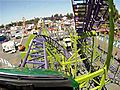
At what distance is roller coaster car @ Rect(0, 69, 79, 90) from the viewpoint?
2645mm

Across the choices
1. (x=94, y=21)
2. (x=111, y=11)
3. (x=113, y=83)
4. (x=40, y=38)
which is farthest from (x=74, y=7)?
(x=111, y=11)

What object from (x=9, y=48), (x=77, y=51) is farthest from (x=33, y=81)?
(x=9, y=48)

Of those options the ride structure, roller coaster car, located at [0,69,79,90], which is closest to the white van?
the ride structure

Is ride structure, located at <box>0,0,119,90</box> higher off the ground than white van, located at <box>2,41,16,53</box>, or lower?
higher

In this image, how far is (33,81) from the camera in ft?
8.72

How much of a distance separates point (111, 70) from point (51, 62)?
3.48m

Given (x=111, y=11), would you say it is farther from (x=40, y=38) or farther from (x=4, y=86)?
(x=40, y=38)

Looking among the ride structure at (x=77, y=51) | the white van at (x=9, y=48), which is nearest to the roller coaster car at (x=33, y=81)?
the ride structure at (x=77, y=51)

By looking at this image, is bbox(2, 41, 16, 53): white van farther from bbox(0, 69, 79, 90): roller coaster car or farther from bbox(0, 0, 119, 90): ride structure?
bbox(0, 69, 79, 90): roller coaster car

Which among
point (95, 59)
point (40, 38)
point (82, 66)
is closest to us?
point (40, 38)

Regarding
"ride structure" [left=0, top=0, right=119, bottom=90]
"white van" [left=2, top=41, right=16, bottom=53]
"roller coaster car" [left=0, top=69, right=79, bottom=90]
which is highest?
"roller coaster car" [left=0, top=69, right=79, bottom=90]

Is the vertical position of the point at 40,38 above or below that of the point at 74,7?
below

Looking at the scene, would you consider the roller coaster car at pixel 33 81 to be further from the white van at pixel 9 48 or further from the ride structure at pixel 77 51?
the white van at pixel 9 48

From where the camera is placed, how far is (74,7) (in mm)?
→ 12594
